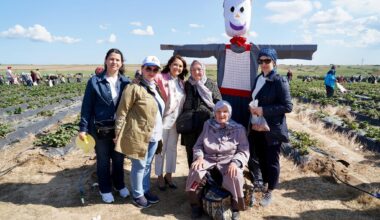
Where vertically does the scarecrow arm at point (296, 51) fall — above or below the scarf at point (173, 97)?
above

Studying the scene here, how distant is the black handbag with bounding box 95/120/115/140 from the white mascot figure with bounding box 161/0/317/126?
69.2 inches

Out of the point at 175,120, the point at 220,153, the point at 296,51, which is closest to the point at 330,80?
the point at 296,51

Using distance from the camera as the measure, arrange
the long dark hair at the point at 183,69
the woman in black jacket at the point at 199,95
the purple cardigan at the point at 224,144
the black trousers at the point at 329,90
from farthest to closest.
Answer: the black trousers at the point at 329,90 < the long dark hair at the point at 183,69 < the woman in black jacket at the point at 199,95 < the purple cardigan at the point at 224,144

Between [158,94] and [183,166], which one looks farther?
[183,166]

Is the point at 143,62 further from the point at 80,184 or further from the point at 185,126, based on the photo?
the point at 80,184

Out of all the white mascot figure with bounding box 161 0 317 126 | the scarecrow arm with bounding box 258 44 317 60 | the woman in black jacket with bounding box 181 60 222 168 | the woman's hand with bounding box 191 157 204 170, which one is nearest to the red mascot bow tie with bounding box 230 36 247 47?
the white mascot figure with bounding box 161 0 317 126

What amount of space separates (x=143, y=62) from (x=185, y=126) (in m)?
1.06

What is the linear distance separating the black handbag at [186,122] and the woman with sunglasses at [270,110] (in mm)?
823

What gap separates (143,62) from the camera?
3910 millimetres

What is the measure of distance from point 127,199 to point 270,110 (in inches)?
95.0

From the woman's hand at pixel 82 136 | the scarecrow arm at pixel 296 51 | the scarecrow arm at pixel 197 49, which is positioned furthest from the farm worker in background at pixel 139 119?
the scarecrow arm at pixel 296 51

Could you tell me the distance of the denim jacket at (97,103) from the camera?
3.94 m

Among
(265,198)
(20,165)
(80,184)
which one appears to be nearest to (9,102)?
(20,165)

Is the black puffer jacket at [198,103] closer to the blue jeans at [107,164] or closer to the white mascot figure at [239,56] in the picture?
Answer: the white mascot figure at [239,56]
